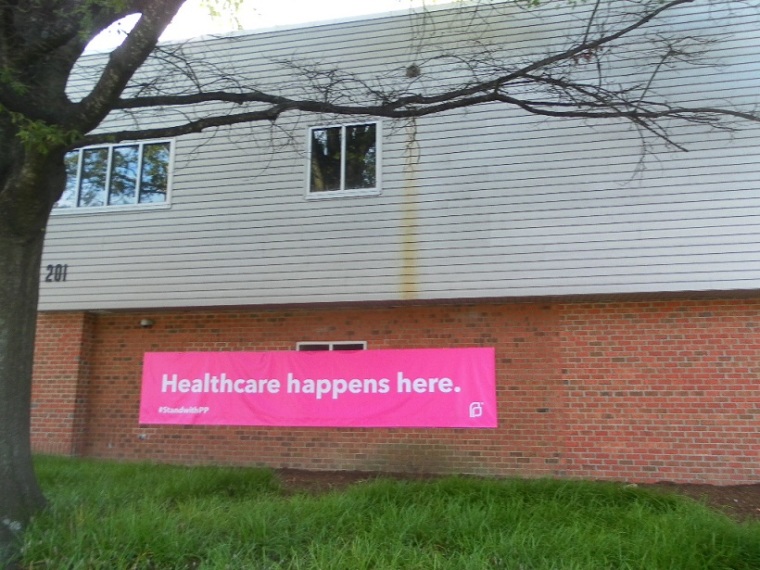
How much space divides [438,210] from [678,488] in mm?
4694

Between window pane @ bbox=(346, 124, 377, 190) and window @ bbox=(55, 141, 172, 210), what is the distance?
2952mm

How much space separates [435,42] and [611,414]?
5863 mm

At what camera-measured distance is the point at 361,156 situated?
30.6 ft

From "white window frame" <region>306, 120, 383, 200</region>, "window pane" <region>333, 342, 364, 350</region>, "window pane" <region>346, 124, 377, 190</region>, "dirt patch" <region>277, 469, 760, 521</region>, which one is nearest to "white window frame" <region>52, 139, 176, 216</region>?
"white window frame" <region>306, 120, 383, 200</region>

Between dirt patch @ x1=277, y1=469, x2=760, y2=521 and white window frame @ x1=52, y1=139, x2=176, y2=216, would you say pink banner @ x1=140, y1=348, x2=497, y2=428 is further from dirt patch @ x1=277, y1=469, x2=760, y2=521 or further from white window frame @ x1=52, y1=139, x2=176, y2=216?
white window frame @ x1=52, y1=139, x2=176, y2=216

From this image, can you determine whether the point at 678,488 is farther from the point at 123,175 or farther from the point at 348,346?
the point at 123,175

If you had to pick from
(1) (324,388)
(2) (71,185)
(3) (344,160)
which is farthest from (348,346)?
(2) (71,185)

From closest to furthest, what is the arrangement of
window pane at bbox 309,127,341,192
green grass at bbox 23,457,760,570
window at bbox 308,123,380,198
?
green grass at bbox 23,457,760,570 → window at bbox 308,123,380,198 → window pane at bbox 309,127,341,192

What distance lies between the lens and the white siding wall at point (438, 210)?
26.4ft

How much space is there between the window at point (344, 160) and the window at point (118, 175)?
2.45 metres

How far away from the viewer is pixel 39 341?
407 inches

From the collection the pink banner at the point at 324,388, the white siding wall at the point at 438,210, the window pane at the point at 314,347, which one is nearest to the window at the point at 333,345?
the window pane at the point at 314,347

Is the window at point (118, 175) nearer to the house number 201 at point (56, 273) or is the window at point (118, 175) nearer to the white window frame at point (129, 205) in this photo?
the white window frame at point (129, 205)

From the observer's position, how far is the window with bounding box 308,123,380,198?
9195 mm
